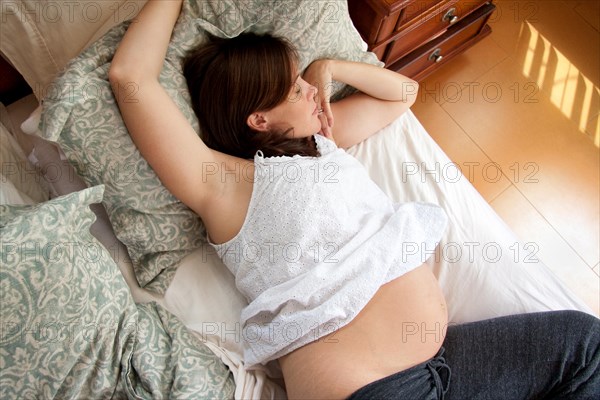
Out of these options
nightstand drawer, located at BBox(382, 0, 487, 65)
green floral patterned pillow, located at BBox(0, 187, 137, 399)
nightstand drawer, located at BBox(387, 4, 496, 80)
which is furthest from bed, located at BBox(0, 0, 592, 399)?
nightstand drawer, located at BBox(387, 4, 496, 80)

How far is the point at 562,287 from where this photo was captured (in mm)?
986

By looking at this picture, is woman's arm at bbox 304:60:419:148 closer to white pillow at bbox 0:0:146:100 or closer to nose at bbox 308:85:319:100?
nose at bbox 308:85:319:100

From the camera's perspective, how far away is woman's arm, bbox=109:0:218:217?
814mm

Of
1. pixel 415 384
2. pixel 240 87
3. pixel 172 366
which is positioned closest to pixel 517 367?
pixel 415 384

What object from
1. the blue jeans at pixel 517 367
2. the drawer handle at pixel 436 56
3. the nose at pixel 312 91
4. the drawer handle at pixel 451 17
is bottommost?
the blue jeans at pixel 517 367

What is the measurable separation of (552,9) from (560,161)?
893 millimetres

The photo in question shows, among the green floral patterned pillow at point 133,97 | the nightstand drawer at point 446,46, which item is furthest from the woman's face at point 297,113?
the nightstand drawer at point 446,46

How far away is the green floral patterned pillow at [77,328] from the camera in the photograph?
2.12 ft

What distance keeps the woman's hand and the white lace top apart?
157mm

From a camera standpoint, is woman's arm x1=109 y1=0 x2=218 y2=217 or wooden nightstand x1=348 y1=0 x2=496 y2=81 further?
wooden nightstand x1=348 y1=0 x2=496 y2=81

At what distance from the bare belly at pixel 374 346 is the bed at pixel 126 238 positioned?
0.34ft

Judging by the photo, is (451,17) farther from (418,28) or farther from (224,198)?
(224,198)

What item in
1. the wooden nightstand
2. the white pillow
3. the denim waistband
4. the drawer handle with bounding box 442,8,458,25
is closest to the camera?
the denim waistband

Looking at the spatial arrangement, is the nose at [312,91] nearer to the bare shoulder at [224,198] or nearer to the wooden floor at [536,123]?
the bare shoulder at [224,198]
